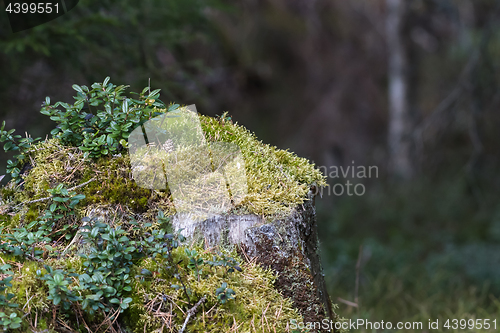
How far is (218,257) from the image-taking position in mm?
1646

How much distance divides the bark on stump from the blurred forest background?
5.49 ft

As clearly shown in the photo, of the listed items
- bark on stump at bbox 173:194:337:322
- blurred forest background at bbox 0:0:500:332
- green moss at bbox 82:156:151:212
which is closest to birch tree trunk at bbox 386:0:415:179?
blurred forest background at bbox 0:0:500:332

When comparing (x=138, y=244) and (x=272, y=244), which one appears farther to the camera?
(x=272, y=244)

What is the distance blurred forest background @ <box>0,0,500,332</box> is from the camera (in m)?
3.78

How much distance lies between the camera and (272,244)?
1.76 m

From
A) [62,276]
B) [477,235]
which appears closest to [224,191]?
[62,276]

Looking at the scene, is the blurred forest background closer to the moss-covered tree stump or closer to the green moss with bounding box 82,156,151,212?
the moss-covered tree stump

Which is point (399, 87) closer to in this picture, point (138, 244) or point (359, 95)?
point (359, 95)

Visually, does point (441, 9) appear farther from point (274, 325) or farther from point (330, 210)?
point (274, 325)

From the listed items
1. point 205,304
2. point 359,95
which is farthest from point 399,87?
point 205,304

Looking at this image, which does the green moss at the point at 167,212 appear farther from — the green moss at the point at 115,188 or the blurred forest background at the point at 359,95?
the blurred forest background at the point at 359,95

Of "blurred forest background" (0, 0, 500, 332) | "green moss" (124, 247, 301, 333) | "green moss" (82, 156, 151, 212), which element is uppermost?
"blurred forest background" (0, 0, 500, 332)

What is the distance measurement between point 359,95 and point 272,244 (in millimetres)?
8140

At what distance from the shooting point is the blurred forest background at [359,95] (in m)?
3.78
